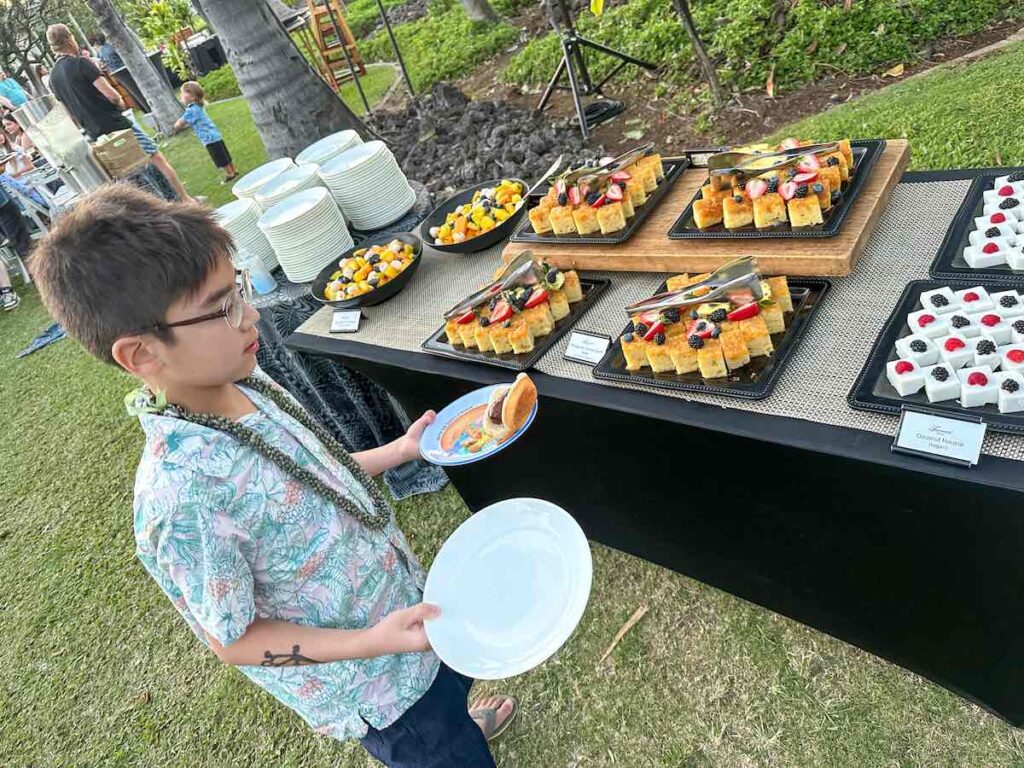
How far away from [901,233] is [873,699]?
1531 mm

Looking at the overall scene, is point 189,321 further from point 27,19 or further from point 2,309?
point 27,19

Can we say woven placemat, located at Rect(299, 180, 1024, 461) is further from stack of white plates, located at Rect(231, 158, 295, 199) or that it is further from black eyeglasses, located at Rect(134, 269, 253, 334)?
stack of white plates, located at Rect(231, 158, 295, 199)

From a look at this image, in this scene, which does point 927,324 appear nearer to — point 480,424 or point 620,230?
point 620,230

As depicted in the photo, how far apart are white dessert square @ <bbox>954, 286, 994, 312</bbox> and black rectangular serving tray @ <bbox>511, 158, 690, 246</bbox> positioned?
1.06 metres

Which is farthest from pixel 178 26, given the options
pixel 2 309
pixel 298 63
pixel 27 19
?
pixel 298 63

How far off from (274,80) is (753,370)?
5236 mm

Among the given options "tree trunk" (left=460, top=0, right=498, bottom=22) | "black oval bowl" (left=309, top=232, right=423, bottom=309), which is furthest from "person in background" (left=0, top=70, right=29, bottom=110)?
"black oval bowl" (left=309, top=232, right=423, bottom=309)

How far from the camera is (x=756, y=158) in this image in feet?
7.00

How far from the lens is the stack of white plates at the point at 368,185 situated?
11.1ft

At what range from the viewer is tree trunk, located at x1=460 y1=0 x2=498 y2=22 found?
10539mm

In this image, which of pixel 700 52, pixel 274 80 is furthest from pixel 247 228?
pixel 700 52

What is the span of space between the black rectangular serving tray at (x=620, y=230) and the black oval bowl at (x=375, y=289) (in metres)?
0.51

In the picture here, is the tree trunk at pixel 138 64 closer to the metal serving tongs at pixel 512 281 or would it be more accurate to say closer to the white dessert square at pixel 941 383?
the metal serving tongs at pixel 512 281

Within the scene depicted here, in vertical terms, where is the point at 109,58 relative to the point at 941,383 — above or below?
above
